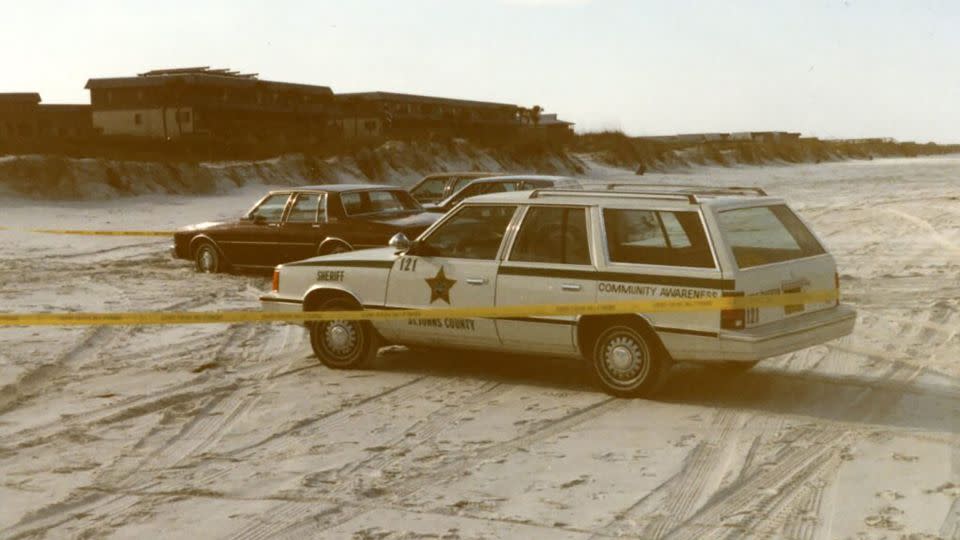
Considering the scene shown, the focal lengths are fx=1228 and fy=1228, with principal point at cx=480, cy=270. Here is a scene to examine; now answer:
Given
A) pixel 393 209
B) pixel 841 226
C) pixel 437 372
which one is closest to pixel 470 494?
pixel 437 372

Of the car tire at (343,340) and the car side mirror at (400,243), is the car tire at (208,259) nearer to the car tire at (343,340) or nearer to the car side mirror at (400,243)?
the car tire at (343,340)

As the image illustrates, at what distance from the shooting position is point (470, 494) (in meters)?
6.60

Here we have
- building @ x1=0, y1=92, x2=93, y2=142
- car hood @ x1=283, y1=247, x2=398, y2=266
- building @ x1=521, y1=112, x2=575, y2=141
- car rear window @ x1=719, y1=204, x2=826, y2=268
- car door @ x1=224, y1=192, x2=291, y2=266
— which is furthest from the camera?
building @ x1=521, y1=112, x2=575, y2=141

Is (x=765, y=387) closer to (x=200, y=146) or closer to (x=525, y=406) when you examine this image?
(x=525, y=406)

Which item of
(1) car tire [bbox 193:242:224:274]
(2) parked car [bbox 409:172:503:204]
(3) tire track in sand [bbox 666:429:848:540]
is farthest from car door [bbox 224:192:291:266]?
(3) tire track in sand [bbox 666:429:848:540]

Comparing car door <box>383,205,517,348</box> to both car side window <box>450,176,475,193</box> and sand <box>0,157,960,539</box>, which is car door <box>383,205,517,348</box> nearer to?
sand <box>0,157,960,539</box>

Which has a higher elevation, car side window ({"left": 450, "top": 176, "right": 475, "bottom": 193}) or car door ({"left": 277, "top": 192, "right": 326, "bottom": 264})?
car side window ({"left": 450, "top": 176, "right": 475, "bottom": 193})

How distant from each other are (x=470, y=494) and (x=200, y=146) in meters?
49.7

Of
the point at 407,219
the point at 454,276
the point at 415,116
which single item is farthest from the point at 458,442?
the point at 415,116

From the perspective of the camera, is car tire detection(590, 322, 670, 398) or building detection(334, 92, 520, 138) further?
building detection(334, 92, 520, 138)

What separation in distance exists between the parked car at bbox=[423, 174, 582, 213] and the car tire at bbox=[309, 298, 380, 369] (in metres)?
8.14

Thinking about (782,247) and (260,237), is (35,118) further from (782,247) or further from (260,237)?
(782,247)

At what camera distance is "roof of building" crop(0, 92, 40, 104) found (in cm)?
6406

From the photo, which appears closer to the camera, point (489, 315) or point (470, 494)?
point (470, 494)
